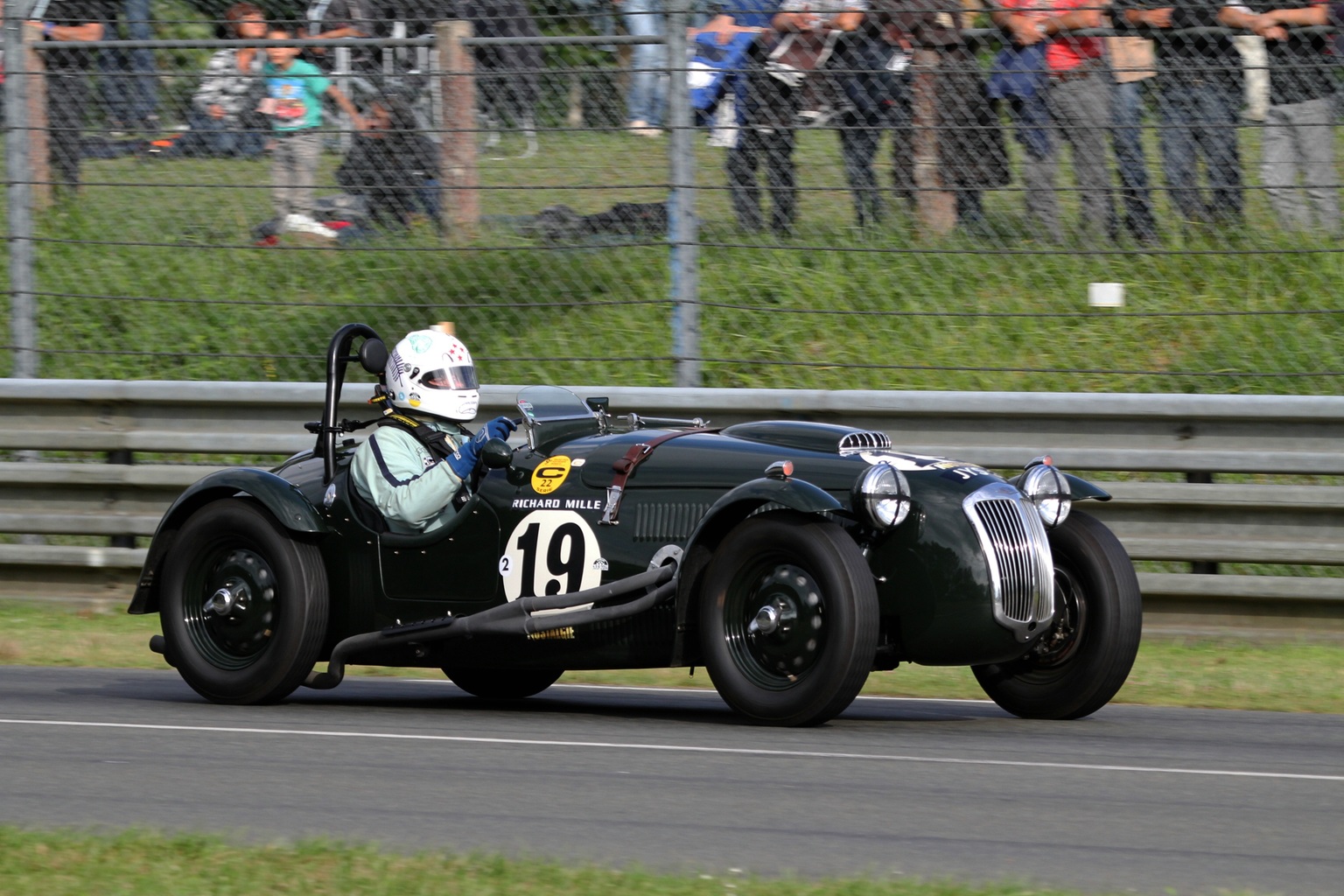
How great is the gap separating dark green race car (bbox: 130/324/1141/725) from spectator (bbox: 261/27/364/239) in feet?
9.06

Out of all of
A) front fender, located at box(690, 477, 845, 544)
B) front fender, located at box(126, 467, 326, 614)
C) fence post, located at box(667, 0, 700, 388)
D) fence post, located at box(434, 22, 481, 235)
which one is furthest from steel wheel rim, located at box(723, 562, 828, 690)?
fence post, located at box(434, 22, 481, 235)

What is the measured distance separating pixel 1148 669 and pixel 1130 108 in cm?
276

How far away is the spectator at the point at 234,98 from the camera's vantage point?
10422mm

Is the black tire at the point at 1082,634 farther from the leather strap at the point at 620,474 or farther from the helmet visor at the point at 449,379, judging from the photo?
the helmet visor at the point at 449,379

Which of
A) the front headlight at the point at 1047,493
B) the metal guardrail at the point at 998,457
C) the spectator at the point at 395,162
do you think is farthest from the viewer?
the spectator at the point at 395,162

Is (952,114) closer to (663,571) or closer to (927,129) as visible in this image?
(927,129)

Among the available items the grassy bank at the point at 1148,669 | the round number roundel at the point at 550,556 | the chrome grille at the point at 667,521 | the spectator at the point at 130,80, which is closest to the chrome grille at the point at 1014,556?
the chrome grille at the point at 667,521

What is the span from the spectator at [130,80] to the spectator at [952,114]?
13.1ft

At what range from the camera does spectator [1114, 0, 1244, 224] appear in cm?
930

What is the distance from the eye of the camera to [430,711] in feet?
24.1

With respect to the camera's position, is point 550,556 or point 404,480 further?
point 404,480

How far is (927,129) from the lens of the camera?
9523 millimetres

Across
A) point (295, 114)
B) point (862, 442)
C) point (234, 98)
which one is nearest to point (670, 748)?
point (862, 442)

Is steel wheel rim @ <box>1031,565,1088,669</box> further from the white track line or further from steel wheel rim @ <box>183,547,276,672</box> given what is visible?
steel wheel rim @ <box>183,547,276,672</box>
